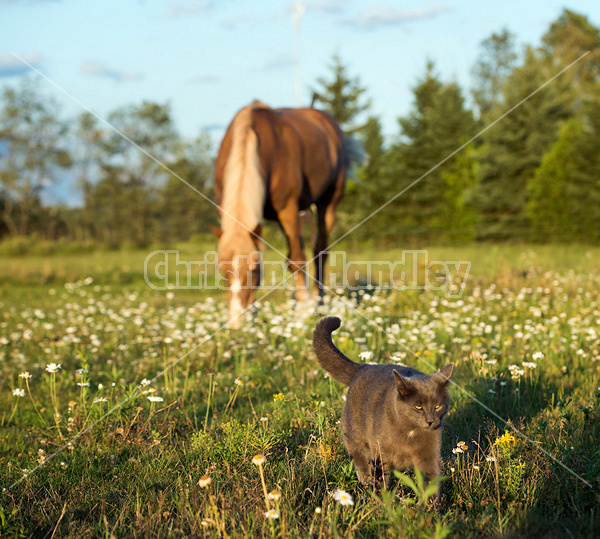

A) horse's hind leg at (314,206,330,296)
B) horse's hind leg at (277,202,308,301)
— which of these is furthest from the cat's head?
horse's hind leg at (314,206,330,296)

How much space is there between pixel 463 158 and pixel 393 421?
27.0m

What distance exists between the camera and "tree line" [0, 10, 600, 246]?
2194cm

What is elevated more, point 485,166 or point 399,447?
point 485,166

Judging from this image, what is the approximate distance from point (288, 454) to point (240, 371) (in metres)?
1.83

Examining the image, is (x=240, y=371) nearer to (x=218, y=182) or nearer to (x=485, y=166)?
(x=218, y=182)

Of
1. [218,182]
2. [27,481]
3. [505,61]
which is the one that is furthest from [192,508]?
[505,61]

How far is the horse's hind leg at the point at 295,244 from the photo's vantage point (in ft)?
26.3

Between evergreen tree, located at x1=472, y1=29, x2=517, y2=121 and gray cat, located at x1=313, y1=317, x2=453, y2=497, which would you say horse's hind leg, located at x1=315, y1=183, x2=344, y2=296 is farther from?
evergreen tree, located at x1=472, y1=29, x2=517, y2=121

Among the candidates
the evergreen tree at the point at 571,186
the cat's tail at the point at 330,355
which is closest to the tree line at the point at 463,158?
the evergreen tree at the point at 571,186

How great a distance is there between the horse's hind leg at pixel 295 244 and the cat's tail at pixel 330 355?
4.84 m

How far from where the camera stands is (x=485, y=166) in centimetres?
2503

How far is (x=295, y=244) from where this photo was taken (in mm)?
8094

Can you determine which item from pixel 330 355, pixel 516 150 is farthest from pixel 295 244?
pixel 516 150

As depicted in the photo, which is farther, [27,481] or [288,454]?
[288,454]
